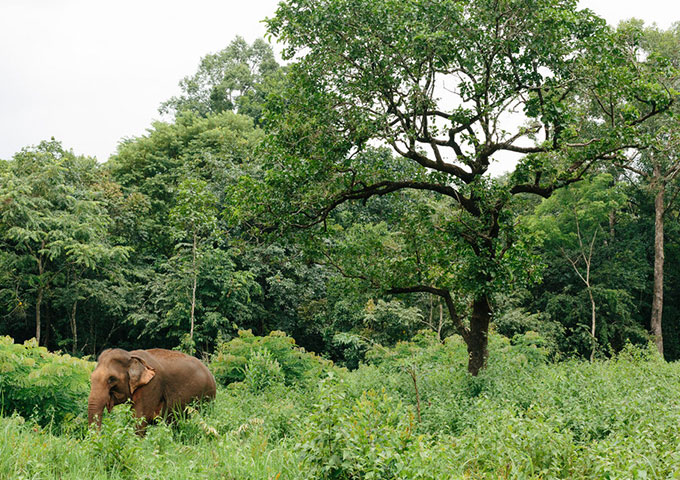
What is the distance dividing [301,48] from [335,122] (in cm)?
132

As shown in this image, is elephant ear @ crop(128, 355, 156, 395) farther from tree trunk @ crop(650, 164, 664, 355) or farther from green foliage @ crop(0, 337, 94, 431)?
tree trunk @ crop(650, 164, 664, 355)

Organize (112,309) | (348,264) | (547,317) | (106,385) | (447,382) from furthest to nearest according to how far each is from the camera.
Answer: (547,317) < (112,309) < (348,264) < (447,382) < (106,385)

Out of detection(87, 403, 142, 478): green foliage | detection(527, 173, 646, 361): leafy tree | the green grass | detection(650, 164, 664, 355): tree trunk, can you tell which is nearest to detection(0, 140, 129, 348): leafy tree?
the green grass

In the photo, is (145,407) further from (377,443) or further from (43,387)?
(377,443)

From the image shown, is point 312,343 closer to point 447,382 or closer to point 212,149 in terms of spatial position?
point 212,149

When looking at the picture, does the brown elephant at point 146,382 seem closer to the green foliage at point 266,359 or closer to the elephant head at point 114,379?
the elephant head at point 114,379

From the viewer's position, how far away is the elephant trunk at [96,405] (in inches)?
235

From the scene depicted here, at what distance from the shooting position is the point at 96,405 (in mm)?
6004

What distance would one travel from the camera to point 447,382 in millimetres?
8922

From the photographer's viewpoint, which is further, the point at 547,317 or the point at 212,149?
the point at 212,149

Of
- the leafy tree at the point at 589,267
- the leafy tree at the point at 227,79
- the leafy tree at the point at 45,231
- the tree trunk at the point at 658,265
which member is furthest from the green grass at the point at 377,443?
the leafy tree at the point at 227,79

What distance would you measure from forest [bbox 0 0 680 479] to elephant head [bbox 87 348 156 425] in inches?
11.6

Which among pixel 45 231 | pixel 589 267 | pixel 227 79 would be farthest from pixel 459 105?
pixel 227 79

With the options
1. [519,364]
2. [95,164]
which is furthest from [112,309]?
[519,364]
